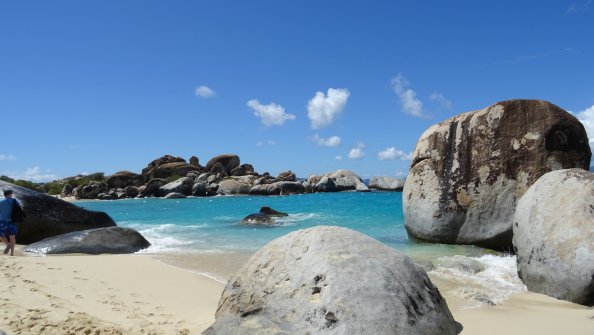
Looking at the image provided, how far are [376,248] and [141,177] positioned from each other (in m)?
62.1

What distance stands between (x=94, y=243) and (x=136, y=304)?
5.47 m

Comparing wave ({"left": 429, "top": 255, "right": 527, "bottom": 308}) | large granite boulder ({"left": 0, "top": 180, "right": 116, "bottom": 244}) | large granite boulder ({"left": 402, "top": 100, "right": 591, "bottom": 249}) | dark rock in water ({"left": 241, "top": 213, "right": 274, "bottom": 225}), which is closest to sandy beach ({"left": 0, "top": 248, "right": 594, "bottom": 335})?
wave ({"left": 429, "top": 255, "right": 527, "bottom": 308})

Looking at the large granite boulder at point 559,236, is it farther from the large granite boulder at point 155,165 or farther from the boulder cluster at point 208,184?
the large granite boulder at point 155,165

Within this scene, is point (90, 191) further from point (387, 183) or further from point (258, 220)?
point (258, 220)

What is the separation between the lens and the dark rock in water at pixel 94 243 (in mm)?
9898

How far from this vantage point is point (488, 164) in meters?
10.2

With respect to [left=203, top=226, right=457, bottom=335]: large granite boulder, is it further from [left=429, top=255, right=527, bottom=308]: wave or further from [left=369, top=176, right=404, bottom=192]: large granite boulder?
[left=369, top=176, right=404, bottom=192]: large granite boulder

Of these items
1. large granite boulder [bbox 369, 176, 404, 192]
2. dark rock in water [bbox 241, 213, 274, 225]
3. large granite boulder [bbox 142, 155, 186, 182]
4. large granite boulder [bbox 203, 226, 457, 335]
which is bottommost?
dark rock in water [bbox 241, 213, 274, 225]

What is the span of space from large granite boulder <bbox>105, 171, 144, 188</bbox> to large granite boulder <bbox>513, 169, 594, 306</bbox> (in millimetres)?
58678

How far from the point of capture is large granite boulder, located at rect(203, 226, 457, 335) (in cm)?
359

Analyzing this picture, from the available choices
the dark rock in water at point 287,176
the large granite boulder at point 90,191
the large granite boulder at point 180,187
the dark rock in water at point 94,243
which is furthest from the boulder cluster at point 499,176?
the large granite boulder at point 90,191

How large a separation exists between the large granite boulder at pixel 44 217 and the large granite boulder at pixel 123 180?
4895cm

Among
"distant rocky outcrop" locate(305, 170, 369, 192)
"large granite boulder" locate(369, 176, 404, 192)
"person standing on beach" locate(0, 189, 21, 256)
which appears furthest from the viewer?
"distant rocky outcrop" locate(305, 170, 369, 192)

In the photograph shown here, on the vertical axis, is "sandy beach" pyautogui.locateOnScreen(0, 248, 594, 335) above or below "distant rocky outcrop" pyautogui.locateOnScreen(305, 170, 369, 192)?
below
